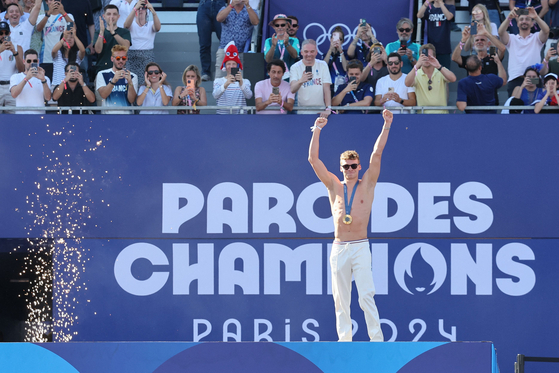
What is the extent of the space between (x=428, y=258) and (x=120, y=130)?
3.95m

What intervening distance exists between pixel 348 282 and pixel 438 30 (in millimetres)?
4922

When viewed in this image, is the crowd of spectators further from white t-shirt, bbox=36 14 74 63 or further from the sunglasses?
the sunglasses

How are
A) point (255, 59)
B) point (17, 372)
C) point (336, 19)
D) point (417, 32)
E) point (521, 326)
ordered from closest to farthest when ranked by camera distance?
1. point (17, 372)
2. point (521, 326)
3. point (255, 59)
4. point (417, 32)
5. point (336, 19)

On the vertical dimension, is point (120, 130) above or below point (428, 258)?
above

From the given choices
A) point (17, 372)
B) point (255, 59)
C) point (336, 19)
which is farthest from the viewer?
point (336, 19)

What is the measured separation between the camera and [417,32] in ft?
34.9

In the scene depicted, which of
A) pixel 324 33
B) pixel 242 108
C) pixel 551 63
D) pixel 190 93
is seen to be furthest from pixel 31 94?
Answer: pixel 551 63

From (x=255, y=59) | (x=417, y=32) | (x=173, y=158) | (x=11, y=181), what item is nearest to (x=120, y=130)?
(x=173, y=158)

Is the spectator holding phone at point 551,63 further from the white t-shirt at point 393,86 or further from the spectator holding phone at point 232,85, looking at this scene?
the spectator holding phone at point 232,85

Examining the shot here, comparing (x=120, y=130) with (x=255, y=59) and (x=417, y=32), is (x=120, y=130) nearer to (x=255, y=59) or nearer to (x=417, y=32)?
(x=255, y=59)

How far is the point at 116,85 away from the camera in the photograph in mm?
8992

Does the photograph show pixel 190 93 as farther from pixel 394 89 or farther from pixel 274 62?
pixel 394 89

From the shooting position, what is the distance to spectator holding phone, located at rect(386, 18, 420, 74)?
959cm

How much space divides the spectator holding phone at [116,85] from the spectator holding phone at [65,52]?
1080 millimetres
